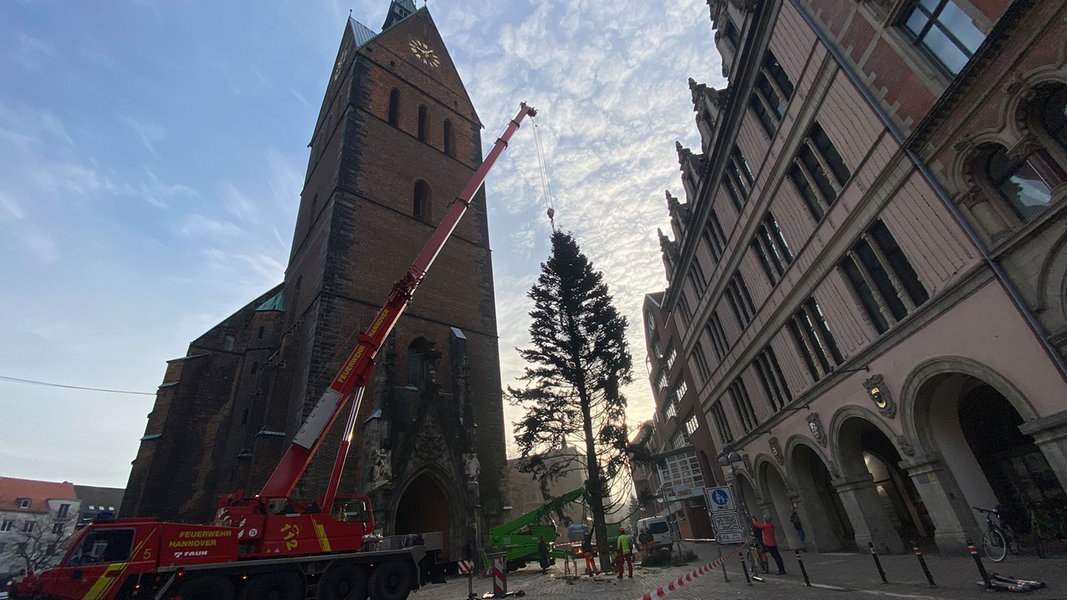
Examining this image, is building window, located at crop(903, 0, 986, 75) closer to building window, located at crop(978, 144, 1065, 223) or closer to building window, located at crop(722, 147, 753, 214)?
building window, located at crop(978, 144, 1065, 223)

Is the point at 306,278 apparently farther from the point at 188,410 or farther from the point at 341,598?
the point at 341,598

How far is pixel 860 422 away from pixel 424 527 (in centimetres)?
1500

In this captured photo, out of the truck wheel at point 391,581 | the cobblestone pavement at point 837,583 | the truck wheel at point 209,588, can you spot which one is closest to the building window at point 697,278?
the cobblestone pavement at point 837,583

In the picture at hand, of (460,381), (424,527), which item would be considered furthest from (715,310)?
(424,527)

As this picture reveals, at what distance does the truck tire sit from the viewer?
8500 millimetres

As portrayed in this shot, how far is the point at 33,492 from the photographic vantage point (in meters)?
55.1

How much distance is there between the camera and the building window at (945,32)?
823 cm

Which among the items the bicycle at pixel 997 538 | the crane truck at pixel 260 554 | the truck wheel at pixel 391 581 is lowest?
the bicycle at pixel 997 538

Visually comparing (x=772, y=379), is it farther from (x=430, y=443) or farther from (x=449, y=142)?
(x=449, y=142)

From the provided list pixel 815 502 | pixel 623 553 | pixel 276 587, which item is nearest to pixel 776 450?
pixel 815 502

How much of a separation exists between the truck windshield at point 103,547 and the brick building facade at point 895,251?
14.8 m

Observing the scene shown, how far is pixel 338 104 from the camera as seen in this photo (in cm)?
2814

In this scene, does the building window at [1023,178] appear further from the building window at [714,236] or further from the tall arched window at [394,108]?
the tall arched window at [394,108]

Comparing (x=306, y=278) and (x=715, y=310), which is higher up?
(x=306, y=278)
